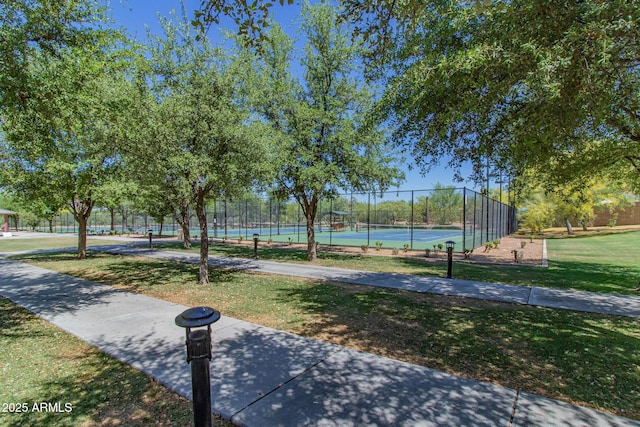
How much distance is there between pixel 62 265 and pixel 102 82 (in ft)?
30.1

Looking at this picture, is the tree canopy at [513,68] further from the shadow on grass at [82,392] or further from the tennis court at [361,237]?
the tennis court at [361,237]

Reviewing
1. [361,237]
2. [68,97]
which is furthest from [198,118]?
[361,237]

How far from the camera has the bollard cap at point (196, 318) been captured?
91.4 inches

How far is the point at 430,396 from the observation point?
3.03 metres

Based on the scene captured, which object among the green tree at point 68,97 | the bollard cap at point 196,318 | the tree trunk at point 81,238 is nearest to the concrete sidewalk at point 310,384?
the bollard cap at point 196,318

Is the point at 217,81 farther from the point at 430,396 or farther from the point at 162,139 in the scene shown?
the point at 430,396

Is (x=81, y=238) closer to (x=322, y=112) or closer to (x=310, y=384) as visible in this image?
(x=322, y=112)

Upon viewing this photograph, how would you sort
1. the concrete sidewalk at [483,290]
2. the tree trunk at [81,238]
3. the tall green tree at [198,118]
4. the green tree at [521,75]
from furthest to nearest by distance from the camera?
the tree trunk at [81,238] → the tall green tree at [198,118] → the concrete sidewalk at [483,290] → the green tree at [521,75]

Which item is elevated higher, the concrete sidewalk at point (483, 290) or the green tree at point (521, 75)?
the green tree at point (521, 75)

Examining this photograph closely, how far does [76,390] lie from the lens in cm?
314

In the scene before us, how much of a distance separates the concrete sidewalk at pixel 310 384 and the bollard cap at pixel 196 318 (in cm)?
98

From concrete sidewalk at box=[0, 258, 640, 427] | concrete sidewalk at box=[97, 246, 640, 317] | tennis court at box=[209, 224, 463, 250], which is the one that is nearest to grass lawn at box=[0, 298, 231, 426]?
concrete sidewalk at box=[0, 258, 640, 427]

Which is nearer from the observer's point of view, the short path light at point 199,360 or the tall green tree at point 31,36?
the short path light at point 199,360

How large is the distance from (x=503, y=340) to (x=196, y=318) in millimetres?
4149
